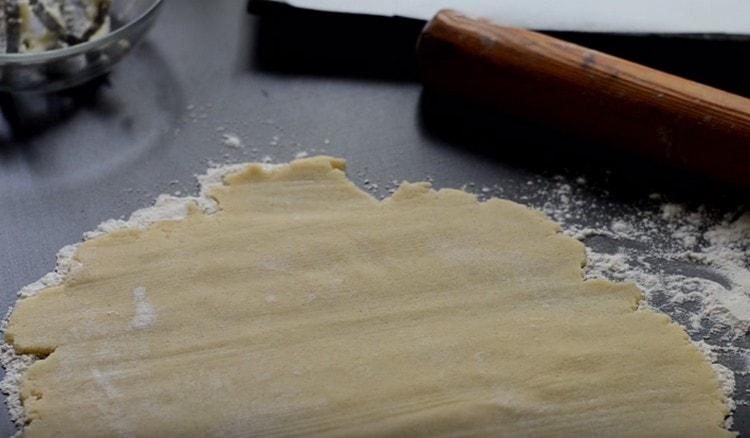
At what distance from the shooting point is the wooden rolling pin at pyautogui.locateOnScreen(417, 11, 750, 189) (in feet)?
4.08

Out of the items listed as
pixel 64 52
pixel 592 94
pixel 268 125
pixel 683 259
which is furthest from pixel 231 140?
pixel 683 259

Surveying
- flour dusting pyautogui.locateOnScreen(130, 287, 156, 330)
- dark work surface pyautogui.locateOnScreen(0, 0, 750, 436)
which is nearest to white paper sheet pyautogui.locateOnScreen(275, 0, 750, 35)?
dark work surface pyautogui.locateOnScreen(0, 0, 750, 436)

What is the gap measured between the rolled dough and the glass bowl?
222 millimetres

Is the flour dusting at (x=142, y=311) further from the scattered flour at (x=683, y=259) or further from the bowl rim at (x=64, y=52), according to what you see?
the scattered flour at (x=683, y=259)

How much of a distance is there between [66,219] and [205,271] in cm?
17

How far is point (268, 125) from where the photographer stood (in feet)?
4.43

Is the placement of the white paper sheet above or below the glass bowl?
above

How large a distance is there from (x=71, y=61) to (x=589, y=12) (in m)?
0.60

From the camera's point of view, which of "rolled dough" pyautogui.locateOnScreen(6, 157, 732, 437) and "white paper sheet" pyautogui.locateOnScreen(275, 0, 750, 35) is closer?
"rolled dough" pyautogui.locateOnScreen(6, 157, 732, 437)

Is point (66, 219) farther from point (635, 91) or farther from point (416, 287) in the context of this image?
point (635, 91)

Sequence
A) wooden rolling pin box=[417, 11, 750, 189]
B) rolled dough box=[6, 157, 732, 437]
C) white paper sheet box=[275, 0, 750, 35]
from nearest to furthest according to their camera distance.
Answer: rolled dough box=[6, 157, 732, 437]
wooden rolling pin box=[417, 11, 750, 189]
white paper sheet box=[275, 0, 750, 35]

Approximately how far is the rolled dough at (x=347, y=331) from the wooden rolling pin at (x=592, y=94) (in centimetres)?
13

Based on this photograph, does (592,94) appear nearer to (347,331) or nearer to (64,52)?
(347,331)

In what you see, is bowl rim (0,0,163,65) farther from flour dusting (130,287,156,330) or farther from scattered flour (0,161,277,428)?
flour dusting (130,287,156,330)
